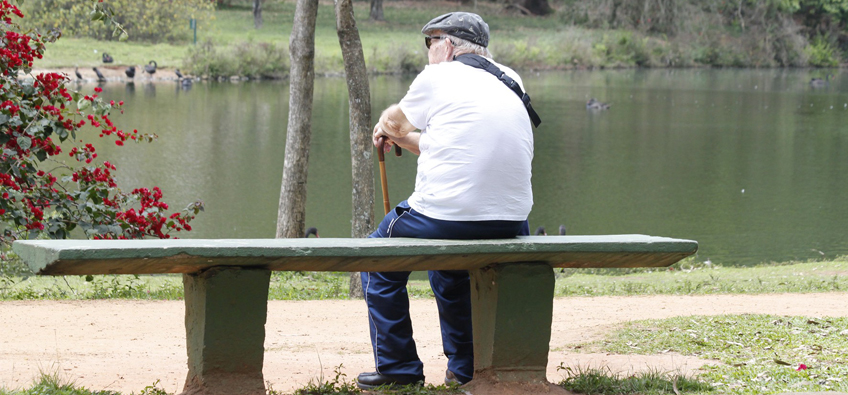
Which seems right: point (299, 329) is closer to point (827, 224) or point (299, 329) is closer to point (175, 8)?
point (827, 224)

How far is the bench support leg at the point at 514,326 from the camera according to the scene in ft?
13.4

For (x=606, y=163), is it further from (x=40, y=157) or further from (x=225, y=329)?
(x=225, y=329)

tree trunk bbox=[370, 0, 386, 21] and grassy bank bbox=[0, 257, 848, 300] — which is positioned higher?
tree trunk bbox=[370, 0, 386, 21]

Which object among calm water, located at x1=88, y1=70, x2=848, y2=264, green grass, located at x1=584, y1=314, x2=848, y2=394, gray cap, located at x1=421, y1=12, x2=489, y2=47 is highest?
gray cap, located at x1=421, y1=12, x2=489, y2=47

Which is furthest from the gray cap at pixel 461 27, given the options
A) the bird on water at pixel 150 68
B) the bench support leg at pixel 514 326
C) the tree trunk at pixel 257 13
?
the tree trunk at pixel 257 13

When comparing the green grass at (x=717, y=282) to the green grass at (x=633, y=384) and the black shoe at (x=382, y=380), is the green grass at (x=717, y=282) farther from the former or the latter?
the black shoe at (x=382, y=380)

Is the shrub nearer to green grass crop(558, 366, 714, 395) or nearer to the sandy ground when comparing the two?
the sandy ground

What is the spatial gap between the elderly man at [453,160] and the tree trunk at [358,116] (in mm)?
3954

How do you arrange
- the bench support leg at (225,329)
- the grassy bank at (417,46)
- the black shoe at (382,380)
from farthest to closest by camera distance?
the grassy bank at (417,46) < the black shoe at (382,380) < the bench support leg at (225,329)

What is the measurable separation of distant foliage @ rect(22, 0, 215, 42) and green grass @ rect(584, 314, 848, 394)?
117 ft

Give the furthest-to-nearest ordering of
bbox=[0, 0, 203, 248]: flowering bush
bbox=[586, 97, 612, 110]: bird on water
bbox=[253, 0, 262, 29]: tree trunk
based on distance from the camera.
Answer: bbox=[253, 0, 262, 29]: tree trunk → bbox=[586, 97, 612, 110]: bird on water → bbox=[0, 0, 203, 248]: flowering bush

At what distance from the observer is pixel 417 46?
45906mm

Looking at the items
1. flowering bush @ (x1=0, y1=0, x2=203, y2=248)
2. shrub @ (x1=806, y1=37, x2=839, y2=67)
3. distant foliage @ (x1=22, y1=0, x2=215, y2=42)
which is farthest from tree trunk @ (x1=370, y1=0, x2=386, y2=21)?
flowering bush @ (x1=0, y1=0, x2=203, y2=248)

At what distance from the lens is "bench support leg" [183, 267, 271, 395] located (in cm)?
371
